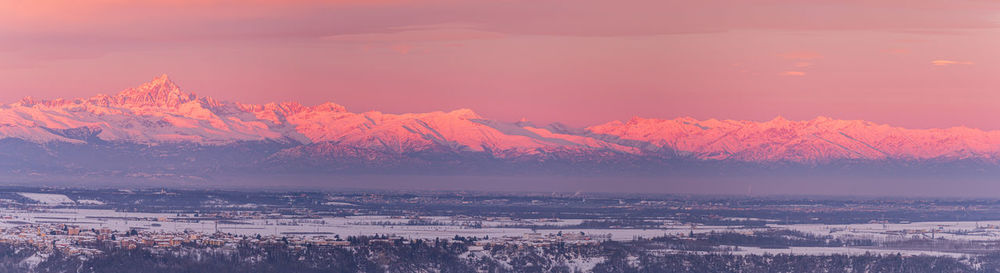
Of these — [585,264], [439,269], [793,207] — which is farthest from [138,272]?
[793,207]

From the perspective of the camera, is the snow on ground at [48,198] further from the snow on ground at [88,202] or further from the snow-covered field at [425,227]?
the snow-covered field at [425,227]

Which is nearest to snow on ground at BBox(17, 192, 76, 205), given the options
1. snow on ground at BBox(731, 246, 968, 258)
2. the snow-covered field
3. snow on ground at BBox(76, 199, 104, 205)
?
snow on ground at BBox(76, 199, 104, 205)

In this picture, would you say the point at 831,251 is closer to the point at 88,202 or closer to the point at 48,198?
the point at 88,202

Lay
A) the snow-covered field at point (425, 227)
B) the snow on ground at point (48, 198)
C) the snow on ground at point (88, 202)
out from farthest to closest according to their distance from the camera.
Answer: the snow on ground at point (88, 202)
the snow on ground at point (48, 198)
the snow-covered field at point (425, 227)

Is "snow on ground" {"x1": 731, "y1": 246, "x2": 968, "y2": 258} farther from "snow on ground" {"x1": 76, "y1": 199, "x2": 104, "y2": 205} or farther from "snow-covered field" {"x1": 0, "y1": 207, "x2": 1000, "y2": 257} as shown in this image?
"snow on ground" {"x1": 76, "y1": 199, "x2": 104, "y2": 205}

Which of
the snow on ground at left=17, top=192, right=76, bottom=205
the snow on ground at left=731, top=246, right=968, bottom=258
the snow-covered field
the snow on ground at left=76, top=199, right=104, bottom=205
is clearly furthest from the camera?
the snow on ground at left=76, top=199, right=104, bottom=205

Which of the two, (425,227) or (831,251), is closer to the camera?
A: (831,251)

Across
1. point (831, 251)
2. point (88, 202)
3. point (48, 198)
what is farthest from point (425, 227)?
point (48, 198)

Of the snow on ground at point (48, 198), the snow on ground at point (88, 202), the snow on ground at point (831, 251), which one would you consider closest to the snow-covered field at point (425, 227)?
the snow on ground at point (831, 251)
